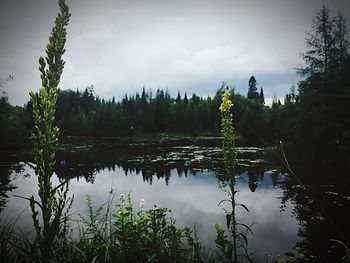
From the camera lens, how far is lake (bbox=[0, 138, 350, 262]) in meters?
7.71

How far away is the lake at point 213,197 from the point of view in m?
7.71

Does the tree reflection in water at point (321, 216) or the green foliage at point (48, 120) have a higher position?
the green foliage at point (48, 120)

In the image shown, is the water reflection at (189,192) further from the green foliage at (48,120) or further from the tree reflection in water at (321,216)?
the green foliage at (48,120)

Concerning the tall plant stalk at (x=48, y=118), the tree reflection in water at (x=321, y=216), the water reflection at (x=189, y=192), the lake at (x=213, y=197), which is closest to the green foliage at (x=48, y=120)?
the tall plant stalk at (x=48, y=118)

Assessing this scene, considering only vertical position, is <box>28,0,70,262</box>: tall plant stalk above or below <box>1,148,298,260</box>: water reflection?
above

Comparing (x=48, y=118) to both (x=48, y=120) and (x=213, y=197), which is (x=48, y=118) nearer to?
(x=48, y=120)

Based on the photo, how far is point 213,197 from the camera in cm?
1235

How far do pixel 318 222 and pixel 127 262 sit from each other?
7881 millimetres

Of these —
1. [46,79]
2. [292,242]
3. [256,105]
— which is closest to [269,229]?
[292,242]

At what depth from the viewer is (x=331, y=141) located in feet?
65.6

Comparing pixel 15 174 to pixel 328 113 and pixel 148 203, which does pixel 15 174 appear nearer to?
pixel 148 203

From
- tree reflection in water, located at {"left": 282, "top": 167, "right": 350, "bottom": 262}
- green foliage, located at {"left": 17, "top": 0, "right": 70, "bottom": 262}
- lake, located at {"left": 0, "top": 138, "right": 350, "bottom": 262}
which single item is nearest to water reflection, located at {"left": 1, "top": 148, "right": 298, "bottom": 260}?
lake, located at {"left": 0, "top": 138, "right": 350, "bottom": 262}

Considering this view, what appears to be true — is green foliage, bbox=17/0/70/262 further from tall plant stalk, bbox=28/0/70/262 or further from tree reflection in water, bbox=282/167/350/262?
tree reflection in water, bbox=282/167/350/262

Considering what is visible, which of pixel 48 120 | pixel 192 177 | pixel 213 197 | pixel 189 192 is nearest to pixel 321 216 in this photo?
pixel 213 197
